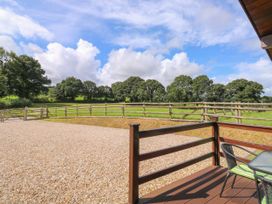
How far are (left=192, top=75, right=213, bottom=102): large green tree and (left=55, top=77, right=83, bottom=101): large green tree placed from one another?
3694cm

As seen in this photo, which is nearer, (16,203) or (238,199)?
(238,199)

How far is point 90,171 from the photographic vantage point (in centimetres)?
457

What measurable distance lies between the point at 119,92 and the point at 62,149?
209 ft

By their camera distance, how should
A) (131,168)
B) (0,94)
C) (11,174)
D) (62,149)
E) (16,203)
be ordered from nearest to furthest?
1. (131,168)
2. (16,203)
3. (11,174)
4. (62,149)
5. (0,94)

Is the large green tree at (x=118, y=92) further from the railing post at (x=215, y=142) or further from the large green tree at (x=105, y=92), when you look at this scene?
the railing post at (x=215, y=142)

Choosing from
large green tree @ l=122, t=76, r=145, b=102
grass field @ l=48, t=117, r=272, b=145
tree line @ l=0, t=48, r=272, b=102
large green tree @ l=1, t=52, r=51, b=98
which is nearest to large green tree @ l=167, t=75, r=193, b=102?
tree line @ l=0, t=48, r=272, b=102

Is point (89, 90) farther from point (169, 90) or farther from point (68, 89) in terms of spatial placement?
point (169, 90)

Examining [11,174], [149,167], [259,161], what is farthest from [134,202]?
[11,174]

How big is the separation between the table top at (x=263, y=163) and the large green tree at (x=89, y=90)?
67513 millimetres

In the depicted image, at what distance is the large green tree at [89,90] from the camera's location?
224 feet

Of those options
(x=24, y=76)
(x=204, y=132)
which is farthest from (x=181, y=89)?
(x=204, y=132)

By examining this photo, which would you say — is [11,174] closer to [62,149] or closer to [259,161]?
[62,149]

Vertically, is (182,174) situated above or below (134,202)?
below

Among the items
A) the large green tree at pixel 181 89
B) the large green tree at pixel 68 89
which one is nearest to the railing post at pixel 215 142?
the large green tree at pixel 181 89
